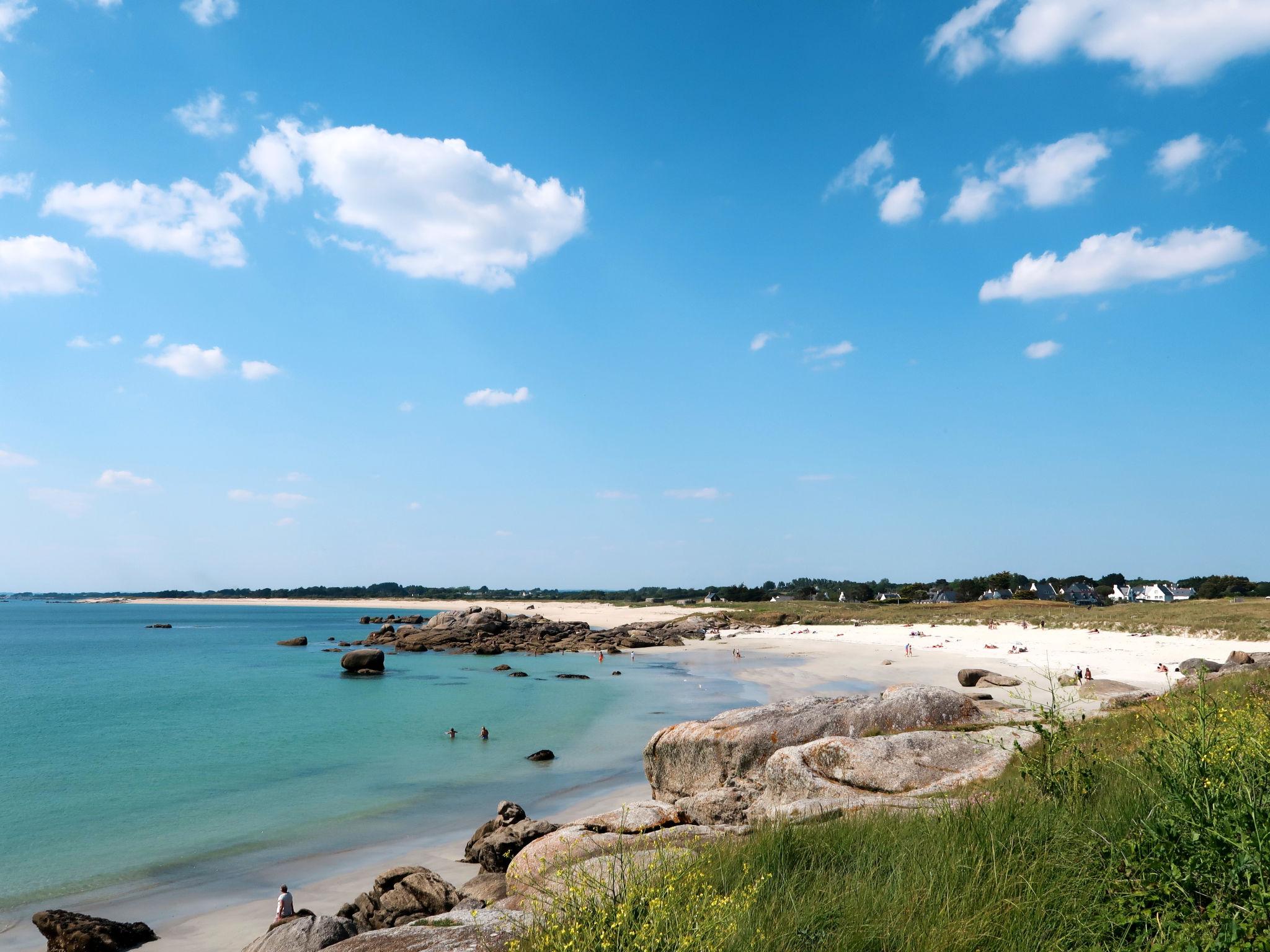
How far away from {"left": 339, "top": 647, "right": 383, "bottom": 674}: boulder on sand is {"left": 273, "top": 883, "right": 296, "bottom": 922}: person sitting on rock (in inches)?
1939

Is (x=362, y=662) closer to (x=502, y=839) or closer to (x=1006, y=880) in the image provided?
(x=502, y=839)

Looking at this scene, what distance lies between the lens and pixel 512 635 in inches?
3467

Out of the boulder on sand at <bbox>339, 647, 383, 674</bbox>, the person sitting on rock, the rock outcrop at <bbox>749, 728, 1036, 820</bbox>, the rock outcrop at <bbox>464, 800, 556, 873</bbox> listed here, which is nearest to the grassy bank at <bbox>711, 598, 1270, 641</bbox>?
the rock outcrop at <bbox>749, 728, 1036, 820</bbox>

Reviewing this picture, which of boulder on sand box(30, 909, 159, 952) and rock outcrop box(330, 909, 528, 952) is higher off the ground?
rock outcrop box(330, 909, 528, 952)

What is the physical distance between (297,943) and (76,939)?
19.4 feet

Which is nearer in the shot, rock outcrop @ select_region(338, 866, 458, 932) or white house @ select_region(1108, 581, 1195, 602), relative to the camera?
rock outcrop @ select_region(338, 866, 458, 932)

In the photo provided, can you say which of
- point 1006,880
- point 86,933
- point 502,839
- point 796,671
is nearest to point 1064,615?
point 796,671

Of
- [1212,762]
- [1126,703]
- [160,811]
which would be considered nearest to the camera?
[1212,762]

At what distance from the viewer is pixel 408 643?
265 ft

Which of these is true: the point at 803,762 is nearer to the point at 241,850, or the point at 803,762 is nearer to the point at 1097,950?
the point at 1097,950

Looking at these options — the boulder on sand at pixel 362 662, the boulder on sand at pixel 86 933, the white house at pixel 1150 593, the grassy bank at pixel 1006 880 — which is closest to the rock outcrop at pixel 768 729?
the grassy bank at pixel 1006 880

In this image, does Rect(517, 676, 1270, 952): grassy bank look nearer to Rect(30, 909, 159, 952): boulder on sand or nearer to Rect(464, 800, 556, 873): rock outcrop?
Rect(464, 800, 556, 873): rock outcrop

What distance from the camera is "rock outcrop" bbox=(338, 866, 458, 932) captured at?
12.7 meters

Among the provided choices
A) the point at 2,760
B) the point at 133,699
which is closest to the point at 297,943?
the point at 2,760
